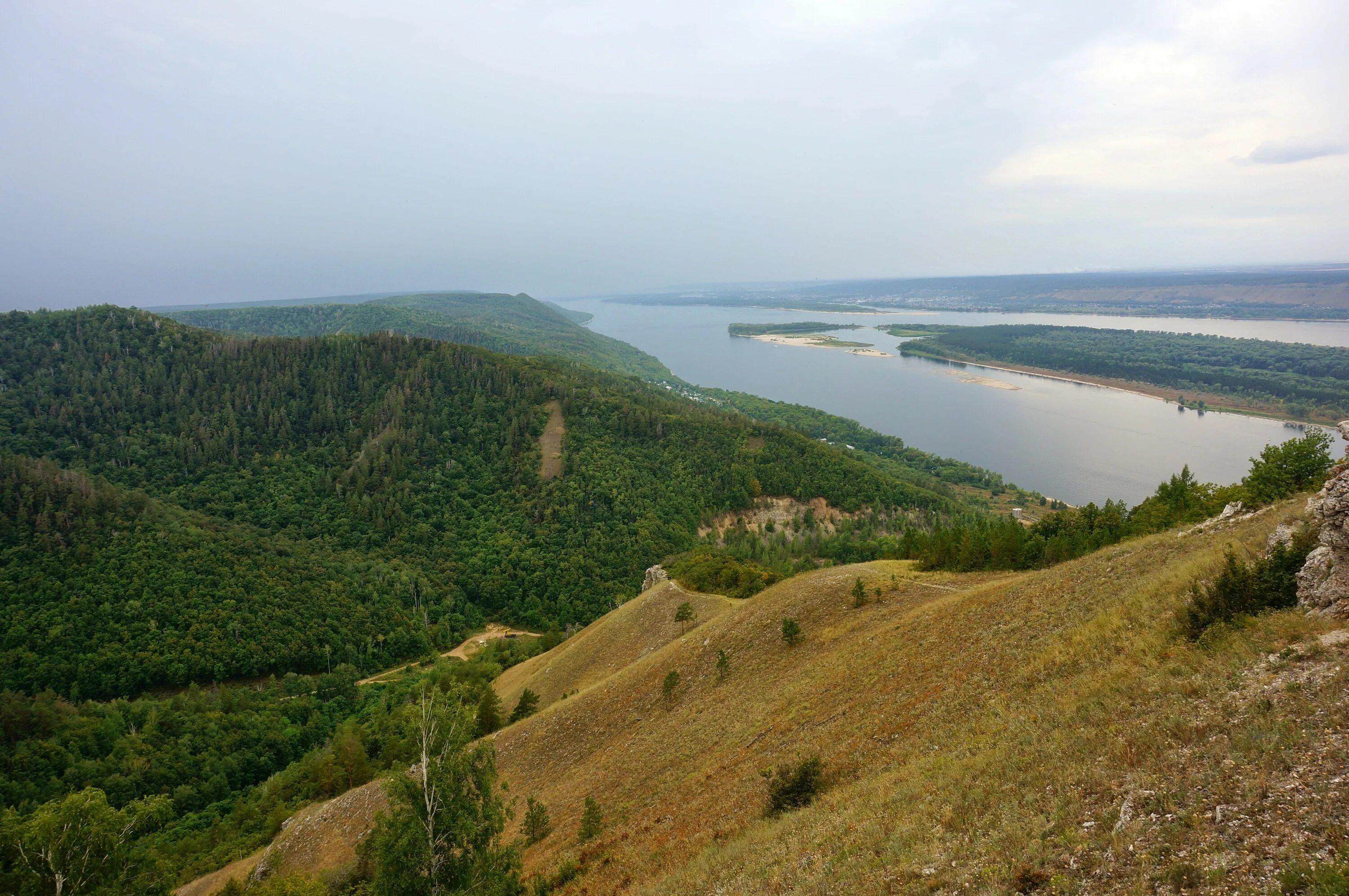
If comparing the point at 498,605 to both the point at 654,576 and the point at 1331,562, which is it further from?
the point at 1331,562

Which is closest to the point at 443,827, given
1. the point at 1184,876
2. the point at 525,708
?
the point at 1184,876

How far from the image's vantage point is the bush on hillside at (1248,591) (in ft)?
50.2

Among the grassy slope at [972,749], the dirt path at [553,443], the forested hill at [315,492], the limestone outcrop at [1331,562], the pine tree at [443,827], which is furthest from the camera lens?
the dirt path at [553,443]

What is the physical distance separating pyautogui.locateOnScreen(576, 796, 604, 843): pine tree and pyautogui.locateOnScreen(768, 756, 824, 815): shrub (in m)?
8.19

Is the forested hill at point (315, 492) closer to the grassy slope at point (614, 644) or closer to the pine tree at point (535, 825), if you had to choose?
the grassy slope at point (614, 644)

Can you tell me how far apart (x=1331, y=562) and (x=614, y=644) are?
146 feet

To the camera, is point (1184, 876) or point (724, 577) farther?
point (724, 577)

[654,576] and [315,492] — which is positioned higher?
[315,492]

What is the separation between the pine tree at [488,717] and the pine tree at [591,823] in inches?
864

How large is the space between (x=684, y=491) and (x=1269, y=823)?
105 m

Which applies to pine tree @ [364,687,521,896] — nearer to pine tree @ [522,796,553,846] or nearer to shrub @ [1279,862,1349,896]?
pine tree @ [522,796,553,846]

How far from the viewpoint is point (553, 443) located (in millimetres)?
127562

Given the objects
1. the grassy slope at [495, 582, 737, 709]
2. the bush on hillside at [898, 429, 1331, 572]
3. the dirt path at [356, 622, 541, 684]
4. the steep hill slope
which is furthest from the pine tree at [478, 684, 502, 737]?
the dirt path at [356, 622, 541, 684]

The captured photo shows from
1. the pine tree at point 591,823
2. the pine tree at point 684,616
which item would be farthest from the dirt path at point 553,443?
the pine tree at point 591,823
